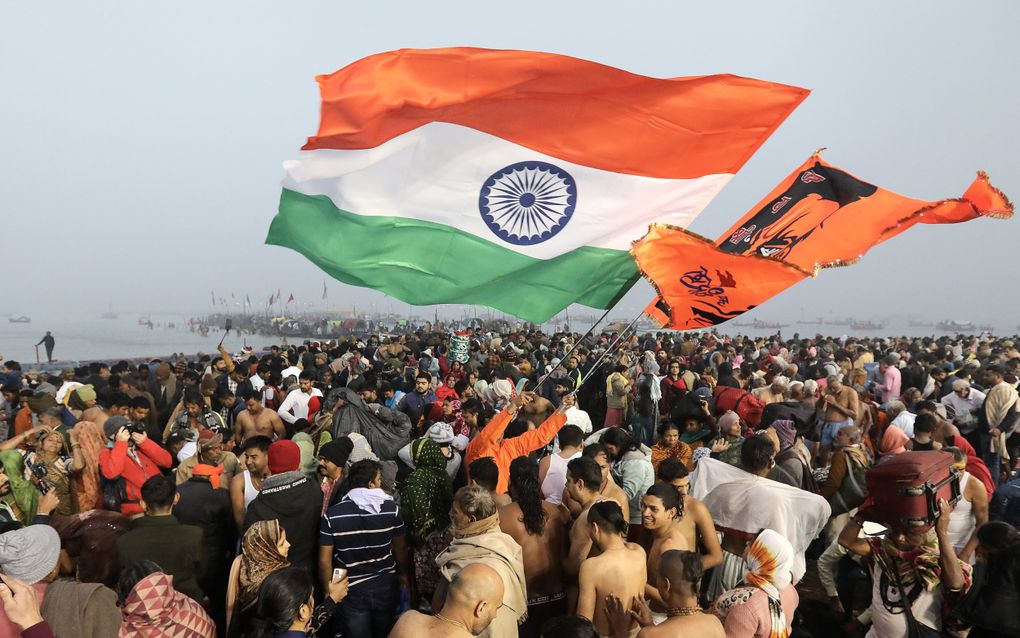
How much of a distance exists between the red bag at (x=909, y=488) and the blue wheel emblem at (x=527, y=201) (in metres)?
2.94

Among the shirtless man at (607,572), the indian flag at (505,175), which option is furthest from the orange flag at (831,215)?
the shirtless man at (607,572)

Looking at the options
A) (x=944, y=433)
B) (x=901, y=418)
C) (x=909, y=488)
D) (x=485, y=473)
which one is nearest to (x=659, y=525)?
(x=485, y=473)

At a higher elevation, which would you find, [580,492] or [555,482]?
[580,492]

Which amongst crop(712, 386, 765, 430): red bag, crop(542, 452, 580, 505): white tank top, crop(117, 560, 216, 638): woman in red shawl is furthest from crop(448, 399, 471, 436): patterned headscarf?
crop(117, 560, 216, 638): woman in red shawl

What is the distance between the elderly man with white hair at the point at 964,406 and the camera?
25.5ft

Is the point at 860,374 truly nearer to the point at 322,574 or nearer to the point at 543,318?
the point at 543,318

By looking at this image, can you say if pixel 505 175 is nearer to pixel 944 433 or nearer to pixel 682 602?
pixel 682 602

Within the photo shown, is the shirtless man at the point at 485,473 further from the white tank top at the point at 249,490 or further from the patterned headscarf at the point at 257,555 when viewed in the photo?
the white tank top at the point at 249,490

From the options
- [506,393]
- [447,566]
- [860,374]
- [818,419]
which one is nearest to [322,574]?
[447,566]

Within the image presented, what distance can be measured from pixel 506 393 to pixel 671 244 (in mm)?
3876

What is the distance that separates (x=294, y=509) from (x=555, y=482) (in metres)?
1.77

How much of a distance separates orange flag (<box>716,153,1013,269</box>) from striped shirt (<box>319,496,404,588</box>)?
9.57ft

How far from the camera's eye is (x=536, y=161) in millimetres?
5133

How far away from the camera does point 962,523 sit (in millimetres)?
3887
